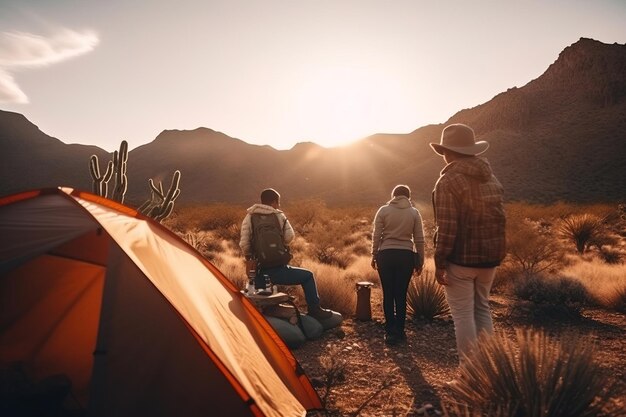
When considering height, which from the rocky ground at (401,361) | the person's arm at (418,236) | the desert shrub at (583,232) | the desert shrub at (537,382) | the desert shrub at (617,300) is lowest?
the desert shrub at (583,232)

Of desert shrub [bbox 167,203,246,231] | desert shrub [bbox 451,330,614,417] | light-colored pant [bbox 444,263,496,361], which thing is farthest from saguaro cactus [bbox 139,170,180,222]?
desert shrub [bbox 167,203,246,231]

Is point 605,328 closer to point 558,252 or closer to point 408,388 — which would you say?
point 408,388

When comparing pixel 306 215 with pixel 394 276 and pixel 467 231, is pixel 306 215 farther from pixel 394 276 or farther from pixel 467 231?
pixel 467 231

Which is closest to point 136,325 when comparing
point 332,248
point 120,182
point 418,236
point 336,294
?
point 418,236

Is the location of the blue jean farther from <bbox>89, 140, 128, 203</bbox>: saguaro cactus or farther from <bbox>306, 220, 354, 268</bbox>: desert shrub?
<bbox>306, 220, 354, 268</bbox>: desert shrub

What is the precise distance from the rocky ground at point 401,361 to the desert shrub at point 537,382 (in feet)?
0.60

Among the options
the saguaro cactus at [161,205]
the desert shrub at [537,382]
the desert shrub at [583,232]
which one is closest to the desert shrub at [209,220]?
the saguaro cactus at [161,205]

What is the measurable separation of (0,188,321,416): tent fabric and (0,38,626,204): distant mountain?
45674mm

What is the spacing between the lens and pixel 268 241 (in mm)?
5562

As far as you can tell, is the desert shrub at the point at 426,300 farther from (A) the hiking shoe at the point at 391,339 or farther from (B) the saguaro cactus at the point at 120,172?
(B) the saguaro cactus at the point at 120,172

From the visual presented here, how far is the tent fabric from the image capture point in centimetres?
283

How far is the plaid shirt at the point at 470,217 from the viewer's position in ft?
12.4

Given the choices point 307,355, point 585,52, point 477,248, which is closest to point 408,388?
point 307,355

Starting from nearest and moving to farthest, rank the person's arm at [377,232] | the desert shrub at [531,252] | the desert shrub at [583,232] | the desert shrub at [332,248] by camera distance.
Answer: the person's arm at [377,232], the desert shrub at [531,252], the desert shrub at [332,248], the desert shrub at [583,232]
